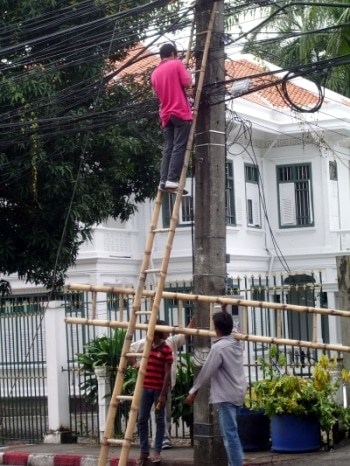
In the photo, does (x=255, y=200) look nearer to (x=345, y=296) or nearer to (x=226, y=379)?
(x=345, y=296)

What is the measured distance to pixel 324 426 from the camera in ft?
37.8

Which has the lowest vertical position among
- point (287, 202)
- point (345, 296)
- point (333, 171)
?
point (345, 296)

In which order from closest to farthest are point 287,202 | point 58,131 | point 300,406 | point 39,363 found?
point 300,406 < point 58,131 < point 39,363 < point 287,202

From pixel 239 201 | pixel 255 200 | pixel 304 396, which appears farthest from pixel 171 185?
pixel 255 200

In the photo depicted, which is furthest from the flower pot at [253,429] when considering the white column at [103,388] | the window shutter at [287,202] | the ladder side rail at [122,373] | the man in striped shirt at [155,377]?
the window shutter at [287,202]

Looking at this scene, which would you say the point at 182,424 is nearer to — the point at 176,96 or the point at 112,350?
the point at 112,350

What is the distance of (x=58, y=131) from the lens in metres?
13.5

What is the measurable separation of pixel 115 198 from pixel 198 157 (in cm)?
504

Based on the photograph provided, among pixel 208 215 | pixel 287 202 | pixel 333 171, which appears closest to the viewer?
pixel 208 215

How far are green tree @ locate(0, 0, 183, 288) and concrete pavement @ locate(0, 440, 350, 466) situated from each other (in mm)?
2401

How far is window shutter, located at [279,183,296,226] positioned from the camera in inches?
1108

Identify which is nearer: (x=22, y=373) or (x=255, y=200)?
(x=22, y=373)

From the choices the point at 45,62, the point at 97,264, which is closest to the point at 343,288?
the point at 45,62

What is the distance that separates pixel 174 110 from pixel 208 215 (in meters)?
1.31
